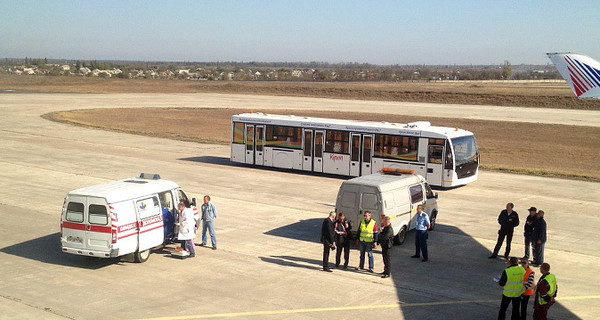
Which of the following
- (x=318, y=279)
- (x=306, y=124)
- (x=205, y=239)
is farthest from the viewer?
(x=306, y=124)

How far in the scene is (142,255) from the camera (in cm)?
1694

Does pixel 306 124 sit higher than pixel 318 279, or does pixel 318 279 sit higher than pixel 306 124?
pixel 306 124

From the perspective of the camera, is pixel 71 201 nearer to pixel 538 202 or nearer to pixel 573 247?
pixel 573 247

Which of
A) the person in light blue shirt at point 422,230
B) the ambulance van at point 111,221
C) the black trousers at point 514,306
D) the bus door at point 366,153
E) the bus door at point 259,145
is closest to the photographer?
the black trousers at point 514,306

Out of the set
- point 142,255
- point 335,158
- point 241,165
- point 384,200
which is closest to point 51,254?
point 142,255

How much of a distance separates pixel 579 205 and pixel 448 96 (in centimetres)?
7092

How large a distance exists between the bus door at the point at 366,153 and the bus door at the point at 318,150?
7.01 feet

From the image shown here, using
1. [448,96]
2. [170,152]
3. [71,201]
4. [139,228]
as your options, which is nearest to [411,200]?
[139,228]

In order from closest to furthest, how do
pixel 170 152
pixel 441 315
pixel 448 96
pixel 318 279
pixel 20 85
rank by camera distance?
pixel 441 315 < pixel 318 279 < pixel 170 152 < pixel 448 96 < pixel 20 85

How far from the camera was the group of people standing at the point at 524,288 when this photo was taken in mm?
12367

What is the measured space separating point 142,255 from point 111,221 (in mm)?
1614

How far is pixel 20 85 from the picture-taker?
10925 centimetres

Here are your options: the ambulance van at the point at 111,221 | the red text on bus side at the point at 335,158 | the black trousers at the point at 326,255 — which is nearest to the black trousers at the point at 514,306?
the black trousers at the point at 326,255

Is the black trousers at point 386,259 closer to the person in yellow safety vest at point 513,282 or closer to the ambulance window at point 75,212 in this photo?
the person in yellow safety vest at point 513,282
